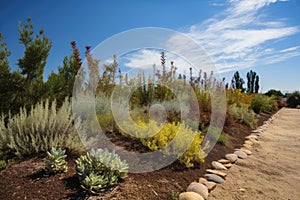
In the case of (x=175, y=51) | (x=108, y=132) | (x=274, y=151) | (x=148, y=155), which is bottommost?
(x=274, y=151)

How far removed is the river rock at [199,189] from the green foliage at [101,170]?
74 cm

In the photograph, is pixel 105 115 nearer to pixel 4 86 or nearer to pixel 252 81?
pixel 4 86

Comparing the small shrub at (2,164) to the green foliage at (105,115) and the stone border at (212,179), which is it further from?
the stone border at (212,179)

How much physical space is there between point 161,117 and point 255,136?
2.66 metres

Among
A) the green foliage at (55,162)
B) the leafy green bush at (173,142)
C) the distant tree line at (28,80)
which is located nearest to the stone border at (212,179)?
the leafy green bush at (173,142)

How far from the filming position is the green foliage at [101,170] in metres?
1.79

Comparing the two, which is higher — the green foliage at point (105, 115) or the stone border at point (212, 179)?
the green foliage at point (105, 115)

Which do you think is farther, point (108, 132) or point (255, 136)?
point (255, 136)

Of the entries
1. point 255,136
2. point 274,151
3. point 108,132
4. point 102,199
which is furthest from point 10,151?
point 255,136

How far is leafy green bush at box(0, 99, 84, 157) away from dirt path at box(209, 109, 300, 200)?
6.45ft

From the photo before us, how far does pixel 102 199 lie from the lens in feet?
5.60

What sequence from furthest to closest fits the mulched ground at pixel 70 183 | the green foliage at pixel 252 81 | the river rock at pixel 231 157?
the green foliage at pixel 252 81 < the river rock at pixel 231 157 < the mulched ground at pixel 70 183

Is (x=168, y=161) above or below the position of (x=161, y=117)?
below

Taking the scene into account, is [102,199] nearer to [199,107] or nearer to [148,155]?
[148,155]
